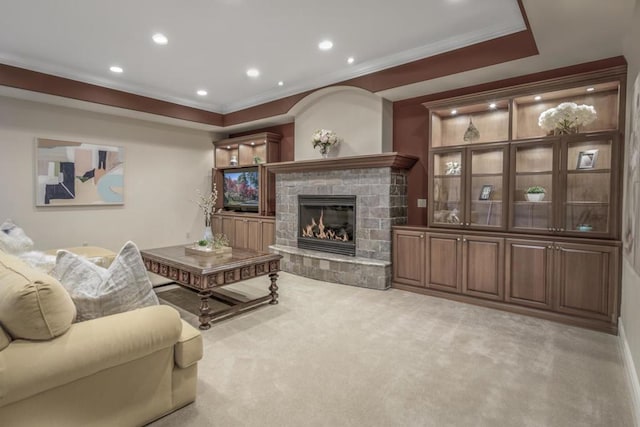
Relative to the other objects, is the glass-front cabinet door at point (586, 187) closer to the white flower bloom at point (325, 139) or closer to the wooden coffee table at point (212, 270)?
the white flower bloom at point (325, 139)

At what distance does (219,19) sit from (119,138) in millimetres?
3721

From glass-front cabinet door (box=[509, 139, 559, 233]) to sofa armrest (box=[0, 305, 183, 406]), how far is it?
11.9 ft

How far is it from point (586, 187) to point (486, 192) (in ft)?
3.10

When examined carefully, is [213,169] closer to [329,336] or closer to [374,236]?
[374,236]

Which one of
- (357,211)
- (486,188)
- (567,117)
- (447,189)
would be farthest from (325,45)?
(567,117)

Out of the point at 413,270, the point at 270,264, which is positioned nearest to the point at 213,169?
the point at 270,264

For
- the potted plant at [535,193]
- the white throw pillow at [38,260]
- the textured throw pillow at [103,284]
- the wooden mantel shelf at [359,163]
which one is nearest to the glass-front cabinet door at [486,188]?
the potted plant at [535,193]

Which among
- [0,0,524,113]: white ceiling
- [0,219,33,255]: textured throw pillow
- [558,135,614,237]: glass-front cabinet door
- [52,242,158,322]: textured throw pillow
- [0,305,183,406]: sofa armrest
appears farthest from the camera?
[0,219,33,255]: textured throw pillow

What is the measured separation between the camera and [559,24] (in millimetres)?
2775

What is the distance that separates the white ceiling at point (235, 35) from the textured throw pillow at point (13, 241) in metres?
2.18

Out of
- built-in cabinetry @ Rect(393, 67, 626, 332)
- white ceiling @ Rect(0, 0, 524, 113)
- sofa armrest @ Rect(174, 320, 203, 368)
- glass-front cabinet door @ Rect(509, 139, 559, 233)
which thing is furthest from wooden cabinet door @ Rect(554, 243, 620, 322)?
sofa armrest @ Rect(174, 320, 203, 368)

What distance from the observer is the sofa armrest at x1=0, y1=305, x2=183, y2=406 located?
55.2 inches

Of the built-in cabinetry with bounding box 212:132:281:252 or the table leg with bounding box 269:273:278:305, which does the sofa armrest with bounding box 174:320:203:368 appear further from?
the built-in cabinetry with bounding box 212:132:281:252

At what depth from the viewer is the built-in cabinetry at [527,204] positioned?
3.25 meters
